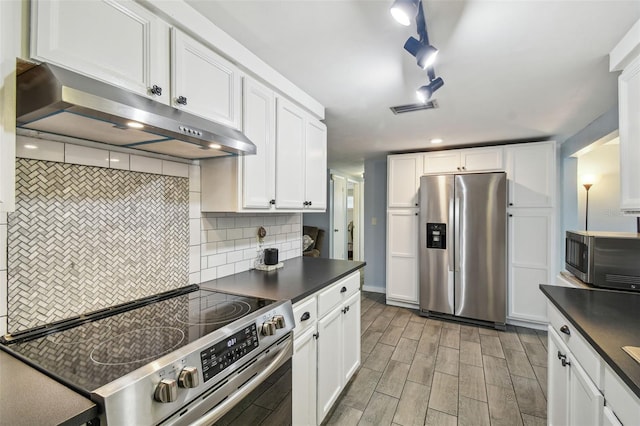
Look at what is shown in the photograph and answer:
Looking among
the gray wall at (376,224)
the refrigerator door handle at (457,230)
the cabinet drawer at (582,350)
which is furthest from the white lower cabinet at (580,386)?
the gray wall at (376,224)

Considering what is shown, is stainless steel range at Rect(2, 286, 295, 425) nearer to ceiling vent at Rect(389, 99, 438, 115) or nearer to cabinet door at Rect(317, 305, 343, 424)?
cabinet door at Rect(317, 305, 343, 424)

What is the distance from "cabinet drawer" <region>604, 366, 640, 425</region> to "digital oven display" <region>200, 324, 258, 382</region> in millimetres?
1216

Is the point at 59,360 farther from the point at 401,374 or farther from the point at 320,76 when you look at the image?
the point at 401,374

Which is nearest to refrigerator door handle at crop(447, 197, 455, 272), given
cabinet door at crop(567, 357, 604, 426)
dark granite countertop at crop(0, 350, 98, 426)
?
cabinet door at crop(567, 357, 604, 426)

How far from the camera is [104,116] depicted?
0.92 meters

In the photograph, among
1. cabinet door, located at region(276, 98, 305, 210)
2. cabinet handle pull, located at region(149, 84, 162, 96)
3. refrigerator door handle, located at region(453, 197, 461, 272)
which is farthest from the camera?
refrigerator door handle, located at region(453, 197, 461, 272)

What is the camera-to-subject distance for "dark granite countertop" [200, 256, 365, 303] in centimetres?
155

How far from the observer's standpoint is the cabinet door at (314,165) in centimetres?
223

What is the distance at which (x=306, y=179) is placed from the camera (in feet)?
7.27

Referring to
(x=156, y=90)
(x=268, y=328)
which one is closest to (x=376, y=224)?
(x=268, y=328)

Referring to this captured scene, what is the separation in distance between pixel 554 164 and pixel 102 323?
4.12 metres

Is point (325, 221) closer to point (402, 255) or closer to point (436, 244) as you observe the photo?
point (402, 255)

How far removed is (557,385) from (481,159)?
2.66 m

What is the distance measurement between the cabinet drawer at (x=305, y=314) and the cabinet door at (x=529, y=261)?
286 cm
